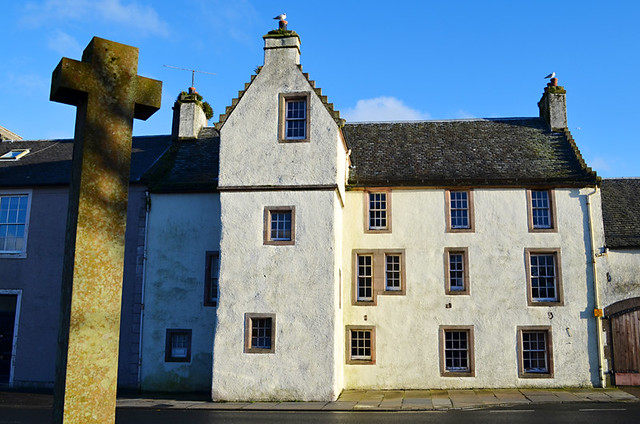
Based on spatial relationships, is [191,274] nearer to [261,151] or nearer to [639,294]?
[261,151]

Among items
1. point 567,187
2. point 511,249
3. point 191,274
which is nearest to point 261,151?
point 191,274

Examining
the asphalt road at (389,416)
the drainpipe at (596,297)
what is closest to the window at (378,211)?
the drainpipe at (596,297)

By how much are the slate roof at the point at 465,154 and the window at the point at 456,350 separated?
17.8ft

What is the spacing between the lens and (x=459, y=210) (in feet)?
70.8

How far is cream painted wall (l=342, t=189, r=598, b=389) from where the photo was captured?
66.4 ft

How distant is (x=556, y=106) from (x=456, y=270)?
28.9 feet

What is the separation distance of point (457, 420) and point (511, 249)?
8.55 m

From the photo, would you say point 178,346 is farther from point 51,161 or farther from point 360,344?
point 51,161

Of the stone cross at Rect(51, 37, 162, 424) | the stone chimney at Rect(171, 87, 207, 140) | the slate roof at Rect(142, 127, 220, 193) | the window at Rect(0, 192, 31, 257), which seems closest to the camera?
the stone cross at Rect(51, 37, 162, 424)

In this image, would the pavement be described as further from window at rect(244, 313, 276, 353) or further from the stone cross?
the stone cross

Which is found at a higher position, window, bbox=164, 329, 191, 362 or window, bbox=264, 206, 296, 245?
window, bbox=264, 206, 296, 245

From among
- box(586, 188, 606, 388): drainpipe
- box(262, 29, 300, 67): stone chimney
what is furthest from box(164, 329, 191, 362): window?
box(586, 188, 606, 388): drainpipe

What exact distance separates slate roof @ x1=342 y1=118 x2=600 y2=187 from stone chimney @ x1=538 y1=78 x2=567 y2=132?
1.37 feet

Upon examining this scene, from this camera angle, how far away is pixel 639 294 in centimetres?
2138
